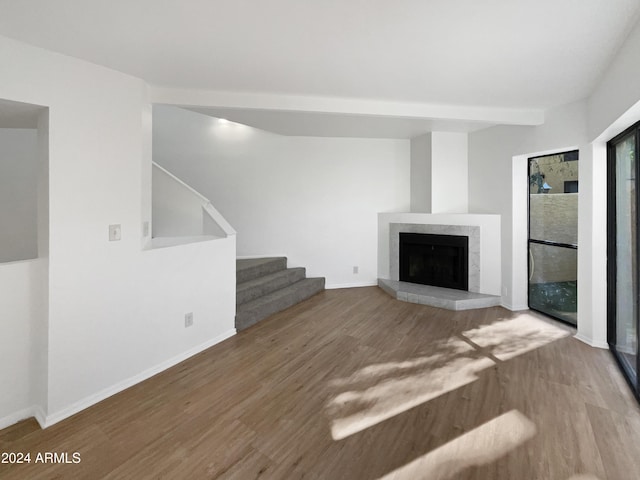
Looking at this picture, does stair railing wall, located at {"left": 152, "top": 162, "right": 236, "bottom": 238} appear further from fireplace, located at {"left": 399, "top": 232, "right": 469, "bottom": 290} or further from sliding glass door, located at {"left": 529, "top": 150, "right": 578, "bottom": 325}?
sliding glass door, located at {"left": 529, "top": 150, "right": 578, "bottom": 325}

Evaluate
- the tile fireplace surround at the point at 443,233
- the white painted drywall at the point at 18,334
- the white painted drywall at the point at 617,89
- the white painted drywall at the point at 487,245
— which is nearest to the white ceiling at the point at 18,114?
the white painted drywall at the point at 18,334

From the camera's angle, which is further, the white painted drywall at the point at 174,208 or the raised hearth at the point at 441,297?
the raised hearth at the point at 441,297

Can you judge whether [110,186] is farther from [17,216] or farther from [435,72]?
[435,72]

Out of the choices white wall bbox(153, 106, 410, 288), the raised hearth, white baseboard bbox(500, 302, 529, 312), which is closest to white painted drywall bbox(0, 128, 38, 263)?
white wall bbox(153, 106, 410, 288)

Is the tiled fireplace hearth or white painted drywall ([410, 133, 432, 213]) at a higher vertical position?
white painted drywall ([410, 133, 432, 213])

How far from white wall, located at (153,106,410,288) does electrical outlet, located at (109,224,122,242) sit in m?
2.86

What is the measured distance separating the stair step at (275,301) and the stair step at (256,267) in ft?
1.29

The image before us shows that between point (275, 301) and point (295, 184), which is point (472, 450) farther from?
point (295, 184)

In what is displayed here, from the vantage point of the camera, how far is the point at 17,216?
3.68m

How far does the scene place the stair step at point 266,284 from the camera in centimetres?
418

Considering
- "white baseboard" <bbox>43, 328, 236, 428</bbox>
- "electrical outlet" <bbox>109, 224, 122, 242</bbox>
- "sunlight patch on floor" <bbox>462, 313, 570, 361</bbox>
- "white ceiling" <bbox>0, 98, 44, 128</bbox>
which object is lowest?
"white baseboard" <bbox>43, 328, 236, 428</bbox>

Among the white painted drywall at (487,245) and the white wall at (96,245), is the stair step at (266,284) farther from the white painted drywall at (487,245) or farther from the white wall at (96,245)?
the white painted drywall at (487,245)

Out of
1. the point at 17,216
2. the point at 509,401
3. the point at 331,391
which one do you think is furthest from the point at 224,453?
the point at 17,216

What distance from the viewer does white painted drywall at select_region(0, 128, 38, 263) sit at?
3.60m
